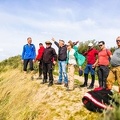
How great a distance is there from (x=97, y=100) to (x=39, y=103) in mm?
2525

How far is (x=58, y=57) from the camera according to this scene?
42.3 feet

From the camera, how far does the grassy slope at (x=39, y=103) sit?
9898 mm

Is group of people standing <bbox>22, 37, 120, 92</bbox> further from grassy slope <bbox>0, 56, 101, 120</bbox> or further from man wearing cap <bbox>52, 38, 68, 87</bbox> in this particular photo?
grassy slope <bbox>0, 56, 101, 120</bbox>

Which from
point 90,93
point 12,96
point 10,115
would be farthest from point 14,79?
point 90,93

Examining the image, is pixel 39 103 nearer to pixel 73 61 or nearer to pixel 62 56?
pixel 73 61

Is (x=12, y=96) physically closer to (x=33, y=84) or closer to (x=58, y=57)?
(x=33, y=84)

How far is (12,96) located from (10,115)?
2135 millimetres

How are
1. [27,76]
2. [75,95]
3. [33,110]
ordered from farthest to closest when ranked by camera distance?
[27,76]
[75,95]
[33,110]

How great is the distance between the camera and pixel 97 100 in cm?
927

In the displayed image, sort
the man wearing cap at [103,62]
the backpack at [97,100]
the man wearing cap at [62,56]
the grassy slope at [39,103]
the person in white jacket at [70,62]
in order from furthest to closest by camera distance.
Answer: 1. the man wearing cap at [62,56]
2. the person in white jacket at [70,62]
3. the man wearing cap at [103,62]
4. the grassy slope at [39,103]
5. the backpack at [97,100]

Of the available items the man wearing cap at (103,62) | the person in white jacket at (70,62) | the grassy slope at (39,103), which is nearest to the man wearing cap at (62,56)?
the grassy slope at (39,103)

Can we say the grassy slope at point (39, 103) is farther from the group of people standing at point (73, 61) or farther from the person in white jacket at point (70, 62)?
the group of people standing at point (73, 61)

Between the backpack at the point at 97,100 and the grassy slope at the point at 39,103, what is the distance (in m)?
0.19

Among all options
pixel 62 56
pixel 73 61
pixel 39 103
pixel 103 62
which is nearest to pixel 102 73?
pixel 103 62
